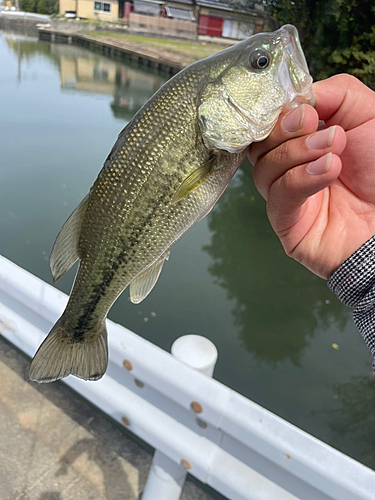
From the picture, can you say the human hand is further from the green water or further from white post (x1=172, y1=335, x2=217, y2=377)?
the green water

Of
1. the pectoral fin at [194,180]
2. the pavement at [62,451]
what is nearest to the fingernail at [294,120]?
the pectoral fin at [194,180]

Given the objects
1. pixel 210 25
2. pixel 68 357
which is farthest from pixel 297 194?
pixel 210 25

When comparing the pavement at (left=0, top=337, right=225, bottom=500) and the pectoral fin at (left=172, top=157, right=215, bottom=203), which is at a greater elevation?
the pectoral fin at (left=172, top=157, right=215, bottom=203)

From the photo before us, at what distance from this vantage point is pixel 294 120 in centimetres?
129

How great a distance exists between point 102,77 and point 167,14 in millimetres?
27347

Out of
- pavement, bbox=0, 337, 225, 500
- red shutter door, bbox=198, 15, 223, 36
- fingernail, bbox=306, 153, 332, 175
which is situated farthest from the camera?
red shutter door, bbox=198, 15, 223, 36

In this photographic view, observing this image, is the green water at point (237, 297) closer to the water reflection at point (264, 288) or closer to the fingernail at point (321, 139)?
the water reflection at point (264, 288)

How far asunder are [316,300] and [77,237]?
4441mm

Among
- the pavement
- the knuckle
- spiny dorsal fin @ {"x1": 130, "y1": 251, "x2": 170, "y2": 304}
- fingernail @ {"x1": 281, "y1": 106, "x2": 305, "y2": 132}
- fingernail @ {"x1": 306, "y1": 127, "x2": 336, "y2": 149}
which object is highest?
fingernail @ {"x1": 281, "y1": 106, "x2": 305, "y2": 132}

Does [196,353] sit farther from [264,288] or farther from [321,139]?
[264,288]

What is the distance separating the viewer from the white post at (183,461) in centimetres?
186

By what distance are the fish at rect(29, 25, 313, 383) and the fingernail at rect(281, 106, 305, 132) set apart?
0.04 m

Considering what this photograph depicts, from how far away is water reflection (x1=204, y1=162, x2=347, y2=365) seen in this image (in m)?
4.45

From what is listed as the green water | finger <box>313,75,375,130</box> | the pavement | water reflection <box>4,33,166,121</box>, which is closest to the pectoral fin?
finger <box>313,75,375,130</box>
